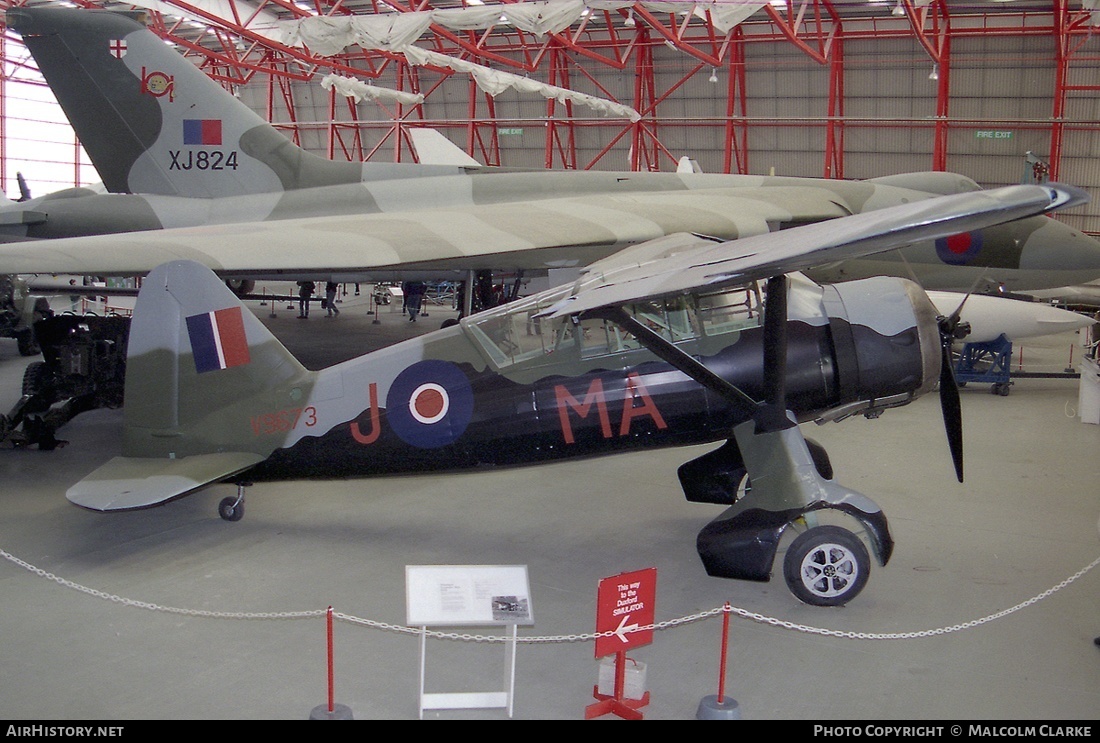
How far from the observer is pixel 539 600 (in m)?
5.93

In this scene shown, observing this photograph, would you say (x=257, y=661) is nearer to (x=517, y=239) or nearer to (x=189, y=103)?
(x=517, y=239)

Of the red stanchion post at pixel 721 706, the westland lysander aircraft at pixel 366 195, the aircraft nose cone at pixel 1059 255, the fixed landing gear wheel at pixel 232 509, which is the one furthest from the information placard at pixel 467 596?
the aircraft nose cone at pixel 1059 255

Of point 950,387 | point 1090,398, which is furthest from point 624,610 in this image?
point 1090,398

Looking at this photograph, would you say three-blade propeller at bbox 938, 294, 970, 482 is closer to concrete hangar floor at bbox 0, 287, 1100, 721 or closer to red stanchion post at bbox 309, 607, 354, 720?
concrete hangar floor at bbox 0, 287, 1100, 721

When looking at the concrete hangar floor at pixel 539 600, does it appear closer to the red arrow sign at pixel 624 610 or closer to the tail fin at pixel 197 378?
the red arrow sign at pixel 624 610

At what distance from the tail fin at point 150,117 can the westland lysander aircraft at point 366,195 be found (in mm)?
17

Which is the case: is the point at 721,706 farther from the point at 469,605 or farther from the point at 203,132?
the point at 203,132

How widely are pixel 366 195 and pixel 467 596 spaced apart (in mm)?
9844

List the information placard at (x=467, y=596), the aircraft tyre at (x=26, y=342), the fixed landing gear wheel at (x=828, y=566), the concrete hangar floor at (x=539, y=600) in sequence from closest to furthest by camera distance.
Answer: the information placard at (x=467, y=596), the concrete hangar floor at (x=539, y=600), the fixed landing gear wheel at (x=828, y=566), the aircraft tyre at (x=26, y=342)

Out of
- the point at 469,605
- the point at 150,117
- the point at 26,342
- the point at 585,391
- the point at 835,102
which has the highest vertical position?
the point at 835,102

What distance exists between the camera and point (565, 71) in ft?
115

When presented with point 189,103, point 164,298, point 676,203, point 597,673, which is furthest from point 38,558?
point 676,203

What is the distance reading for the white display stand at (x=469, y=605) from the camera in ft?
13.9

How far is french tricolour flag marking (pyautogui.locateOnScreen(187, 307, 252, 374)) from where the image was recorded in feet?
21.9
